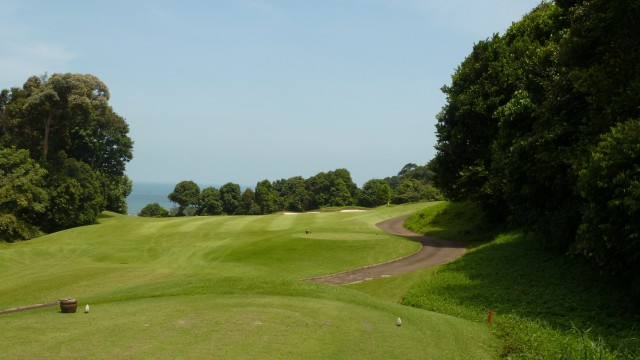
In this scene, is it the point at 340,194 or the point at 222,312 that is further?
the point at 340,194

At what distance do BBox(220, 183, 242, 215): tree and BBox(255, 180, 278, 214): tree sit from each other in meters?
7.99

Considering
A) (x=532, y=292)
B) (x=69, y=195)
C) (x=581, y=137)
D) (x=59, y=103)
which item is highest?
(x=59, y=103)

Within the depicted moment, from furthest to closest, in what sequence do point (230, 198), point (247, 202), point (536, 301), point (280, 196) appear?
1. point (280, 196)
2. point (247, 202)
3. point (230, 198)
4. point (536, 301)

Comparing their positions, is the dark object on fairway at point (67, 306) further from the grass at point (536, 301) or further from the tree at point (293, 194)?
the tree at point (293, 194)

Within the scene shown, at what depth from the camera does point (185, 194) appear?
5423 inches

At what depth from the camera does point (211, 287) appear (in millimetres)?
21672

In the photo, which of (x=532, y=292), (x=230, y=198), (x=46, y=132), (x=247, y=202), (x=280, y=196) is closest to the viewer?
(x=532, y=292)

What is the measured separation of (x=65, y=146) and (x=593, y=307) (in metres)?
75.5

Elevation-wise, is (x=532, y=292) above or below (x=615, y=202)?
below

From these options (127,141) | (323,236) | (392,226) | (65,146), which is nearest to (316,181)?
(127,141)

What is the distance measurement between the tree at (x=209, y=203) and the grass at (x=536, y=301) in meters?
110

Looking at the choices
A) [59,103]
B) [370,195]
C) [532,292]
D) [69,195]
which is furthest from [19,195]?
[370,195]

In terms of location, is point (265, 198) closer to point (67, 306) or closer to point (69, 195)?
point (69, 195)

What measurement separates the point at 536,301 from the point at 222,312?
12785mm
